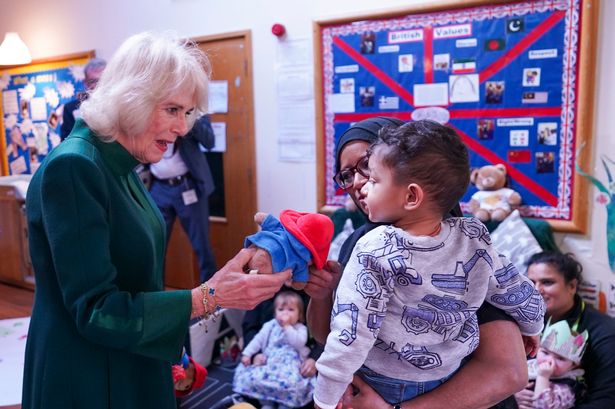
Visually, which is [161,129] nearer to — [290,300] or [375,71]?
[290,300]

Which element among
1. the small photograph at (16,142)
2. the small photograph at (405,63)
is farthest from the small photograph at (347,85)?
the small photograph at (16,142)

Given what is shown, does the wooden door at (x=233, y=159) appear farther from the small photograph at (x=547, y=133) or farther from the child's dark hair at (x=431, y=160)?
the child's dark hair at (x=431, y=160)

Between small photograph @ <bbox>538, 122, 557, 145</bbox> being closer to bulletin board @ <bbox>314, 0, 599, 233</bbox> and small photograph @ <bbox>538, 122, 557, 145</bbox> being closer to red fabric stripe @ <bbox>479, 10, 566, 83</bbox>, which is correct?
bulletin board @ <bbox>314, 0, 599, 233</bbox>

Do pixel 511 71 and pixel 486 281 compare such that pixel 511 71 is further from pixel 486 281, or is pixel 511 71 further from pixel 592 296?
pixel 486 281

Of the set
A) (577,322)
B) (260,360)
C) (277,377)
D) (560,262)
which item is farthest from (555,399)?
(260,360)

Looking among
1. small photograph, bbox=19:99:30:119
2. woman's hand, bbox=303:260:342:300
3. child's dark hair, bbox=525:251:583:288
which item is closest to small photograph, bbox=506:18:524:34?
child's dark hair, bbox=525:251:583:288

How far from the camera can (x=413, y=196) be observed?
1.03m

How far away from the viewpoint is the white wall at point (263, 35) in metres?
2.77

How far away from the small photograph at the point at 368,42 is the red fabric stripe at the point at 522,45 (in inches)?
27.4

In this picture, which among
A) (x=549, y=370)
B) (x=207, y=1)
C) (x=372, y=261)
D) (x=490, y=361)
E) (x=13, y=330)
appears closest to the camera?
(x=372, y=261)

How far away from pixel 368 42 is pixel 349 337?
2660 mm

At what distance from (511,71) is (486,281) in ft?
7.28

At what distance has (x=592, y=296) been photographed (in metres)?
2.87

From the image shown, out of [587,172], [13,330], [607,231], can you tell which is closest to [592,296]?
[607,231]
